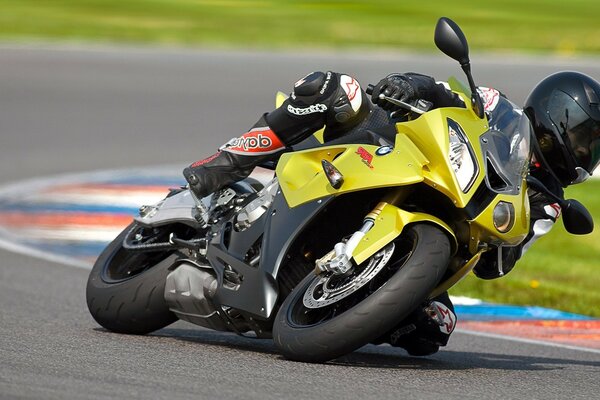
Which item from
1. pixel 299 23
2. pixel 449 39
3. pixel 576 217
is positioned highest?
pixel 449 39

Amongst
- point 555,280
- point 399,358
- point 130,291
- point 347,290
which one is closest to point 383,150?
point 347,290

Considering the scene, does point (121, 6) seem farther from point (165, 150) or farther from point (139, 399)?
point (139, 399)

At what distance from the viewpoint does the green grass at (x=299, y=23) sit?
23.9m

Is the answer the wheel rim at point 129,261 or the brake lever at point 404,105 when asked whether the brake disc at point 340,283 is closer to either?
the brake lever at point 404,105

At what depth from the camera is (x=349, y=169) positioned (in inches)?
215

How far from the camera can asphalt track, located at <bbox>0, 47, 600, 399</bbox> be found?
15.9 ft

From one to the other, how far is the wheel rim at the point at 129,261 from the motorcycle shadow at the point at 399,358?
350mm

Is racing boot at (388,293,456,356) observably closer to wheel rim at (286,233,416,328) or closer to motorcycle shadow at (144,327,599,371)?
motorcycle shadow at (144,327,599,371)

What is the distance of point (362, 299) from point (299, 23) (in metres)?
23.2

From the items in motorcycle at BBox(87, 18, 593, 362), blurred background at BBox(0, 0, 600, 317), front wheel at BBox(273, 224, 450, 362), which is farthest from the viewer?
blurred background at BBox(0, 0, 600, 317)

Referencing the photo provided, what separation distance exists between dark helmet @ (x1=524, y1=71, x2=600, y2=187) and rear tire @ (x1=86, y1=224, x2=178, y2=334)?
6.04 feet

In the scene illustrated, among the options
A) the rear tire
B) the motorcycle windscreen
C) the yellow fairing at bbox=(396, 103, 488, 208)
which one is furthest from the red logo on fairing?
the rear tire

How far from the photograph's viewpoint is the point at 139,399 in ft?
14.4

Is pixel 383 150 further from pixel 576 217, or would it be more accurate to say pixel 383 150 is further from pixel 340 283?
pixel 576 217
